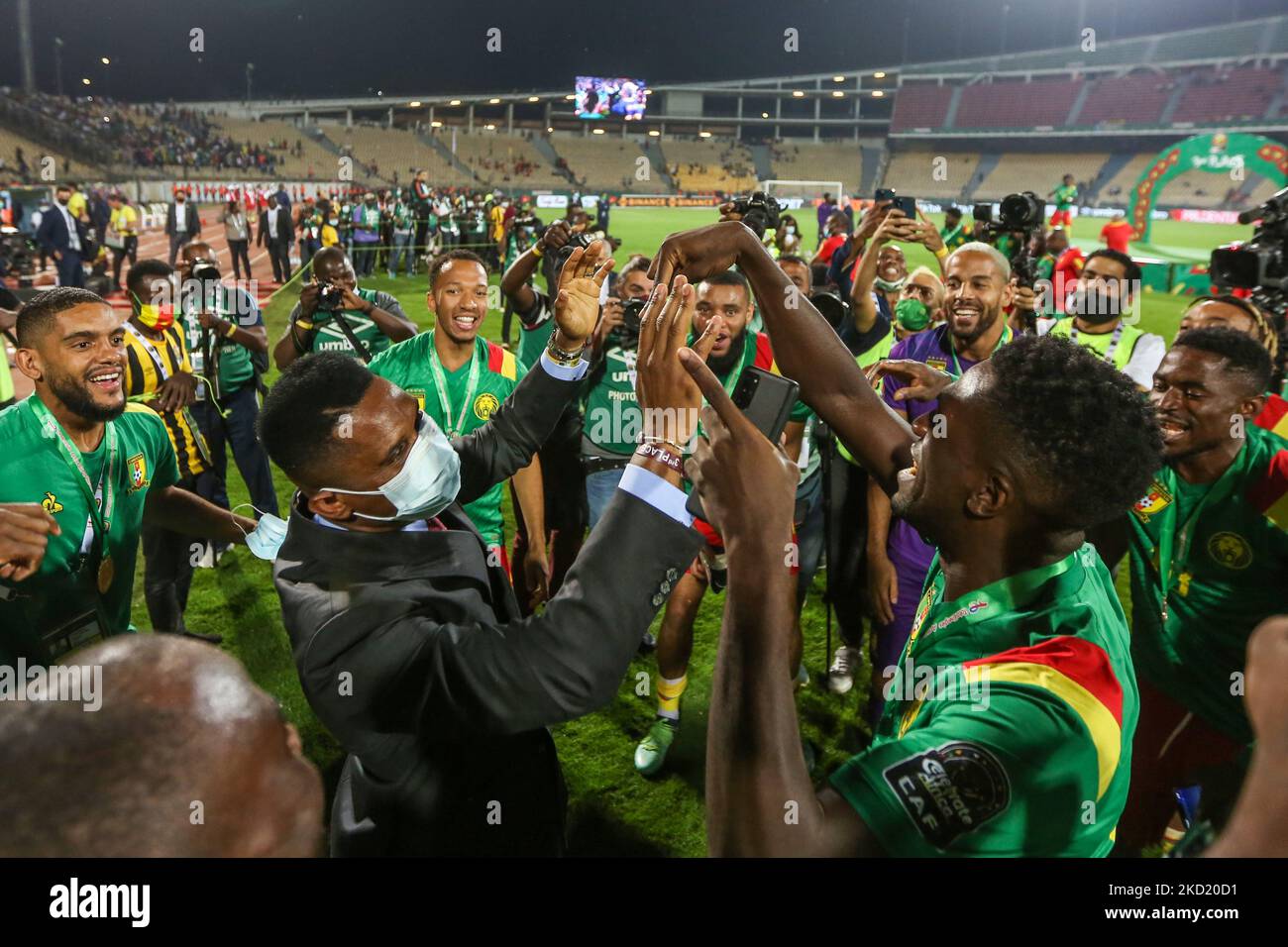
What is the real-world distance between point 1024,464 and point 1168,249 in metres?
30.3

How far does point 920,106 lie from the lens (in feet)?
241

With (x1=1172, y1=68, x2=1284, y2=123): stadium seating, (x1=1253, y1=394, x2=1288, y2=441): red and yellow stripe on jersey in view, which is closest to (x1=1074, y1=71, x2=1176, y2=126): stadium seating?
(x1=1172, y1=68, x2=1284, y2=123): stadium seating

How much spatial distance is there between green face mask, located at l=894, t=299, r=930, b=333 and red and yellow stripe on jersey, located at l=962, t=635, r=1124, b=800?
5001 mm

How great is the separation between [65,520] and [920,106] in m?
82.1

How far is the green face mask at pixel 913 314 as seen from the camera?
245 inches

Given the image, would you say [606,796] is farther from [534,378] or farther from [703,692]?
[534,378]

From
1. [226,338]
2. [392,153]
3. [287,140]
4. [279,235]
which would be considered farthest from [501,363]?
[392,153]

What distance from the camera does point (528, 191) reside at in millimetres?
56906

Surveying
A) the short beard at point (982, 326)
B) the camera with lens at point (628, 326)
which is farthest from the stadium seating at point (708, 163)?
the short beard at point (982, 326)

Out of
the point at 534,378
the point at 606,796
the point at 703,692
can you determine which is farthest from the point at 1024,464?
the point at 703,692

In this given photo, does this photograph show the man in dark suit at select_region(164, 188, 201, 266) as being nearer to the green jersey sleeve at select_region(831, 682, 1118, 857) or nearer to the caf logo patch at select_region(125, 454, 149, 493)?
the caf logo patch at select_region(125, 454, 149, 493)

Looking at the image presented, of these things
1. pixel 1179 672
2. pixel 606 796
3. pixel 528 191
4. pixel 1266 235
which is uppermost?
pixel 528 191

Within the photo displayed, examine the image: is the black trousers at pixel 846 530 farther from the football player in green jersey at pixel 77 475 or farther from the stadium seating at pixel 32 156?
the stadium seating at pixel 32 156
